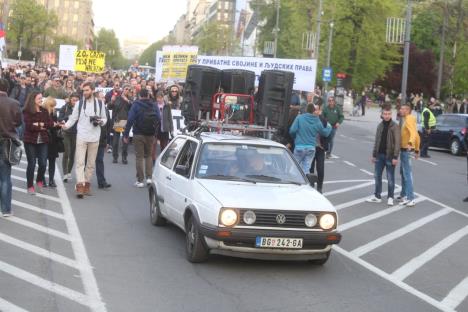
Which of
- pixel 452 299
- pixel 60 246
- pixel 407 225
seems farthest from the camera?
pixel 407 225

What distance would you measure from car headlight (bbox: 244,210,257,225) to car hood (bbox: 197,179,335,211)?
66 mm

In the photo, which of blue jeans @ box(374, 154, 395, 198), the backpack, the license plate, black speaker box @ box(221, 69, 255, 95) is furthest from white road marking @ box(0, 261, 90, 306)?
black speaker box @ box(221, 69, 255, 95)

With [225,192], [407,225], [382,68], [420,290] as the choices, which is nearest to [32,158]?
[225,192]

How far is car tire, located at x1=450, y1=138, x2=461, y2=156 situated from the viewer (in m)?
28.5

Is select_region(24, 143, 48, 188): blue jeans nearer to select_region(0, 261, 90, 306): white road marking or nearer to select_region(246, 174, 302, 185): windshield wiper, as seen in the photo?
select_region(0, 261, 90, 306): white road marking

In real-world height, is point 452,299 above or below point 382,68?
below

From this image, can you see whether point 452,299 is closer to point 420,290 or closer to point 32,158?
point 420,290

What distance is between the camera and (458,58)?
50844 mm

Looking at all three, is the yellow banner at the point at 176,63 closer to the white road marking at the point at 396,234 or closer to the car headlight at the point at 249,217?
the white road marking at the point at 396,234

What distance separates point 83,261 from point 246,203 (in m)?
1.91

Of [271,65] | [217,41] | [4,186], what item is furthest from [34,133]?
[217,41]

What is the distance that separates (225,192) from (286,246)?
0.92m

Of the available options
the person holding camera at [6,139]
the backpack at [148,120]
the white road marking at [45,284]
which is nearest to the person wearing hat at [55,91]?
the backpack at [148,120]

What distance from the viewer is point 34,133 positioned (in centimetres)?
1266
